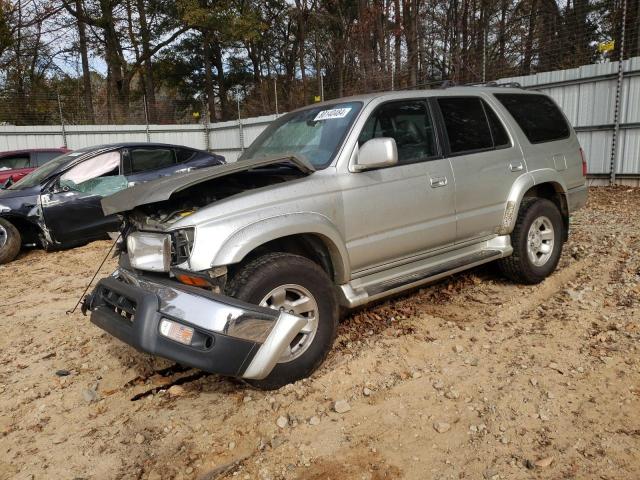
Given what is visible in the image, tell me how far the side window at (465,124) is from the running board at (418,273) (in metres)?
0.85

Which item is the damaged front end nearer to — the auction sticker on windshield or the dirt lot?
the dirt lot

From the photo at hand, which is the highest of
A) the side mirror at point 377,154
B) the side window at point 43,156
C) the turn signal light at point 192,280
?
the side mirror at point 377,154

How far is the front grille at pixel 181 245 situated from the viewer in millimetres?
2789

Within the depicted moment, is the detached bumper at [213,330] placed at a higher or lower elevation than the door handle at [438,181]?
lower

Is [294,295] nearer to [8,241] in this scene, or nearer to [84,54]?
[8,241]

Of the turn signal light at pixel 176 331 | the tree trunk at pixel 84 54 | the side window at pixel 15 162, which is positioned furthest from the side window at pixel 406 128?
the tree trunk at pixel 84 54

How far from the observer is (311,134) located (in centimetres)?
381

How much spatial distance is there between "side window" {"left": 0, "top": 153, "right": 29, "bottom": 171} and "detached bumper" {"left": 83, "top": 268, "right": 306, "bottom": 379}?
933 cm

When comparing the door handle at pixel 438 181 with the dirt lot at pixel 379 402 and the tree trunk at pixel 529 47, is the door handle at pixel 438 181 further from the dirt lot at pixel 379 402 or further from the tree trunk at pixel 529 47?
the tree trunk at pixel 529 47

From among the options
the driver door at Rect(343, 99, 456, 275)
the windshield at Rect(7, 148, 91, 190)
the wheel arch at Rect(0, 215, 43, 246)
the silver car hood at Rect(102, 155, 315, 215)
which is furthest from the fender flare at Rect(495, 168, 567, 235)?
the wheel arch at Rect(0, 215, 43, 246)

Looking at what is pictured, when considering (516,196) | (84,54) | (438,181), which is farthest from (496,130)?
(84,54)

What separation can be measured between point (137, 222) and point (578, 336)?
3158 millimetres

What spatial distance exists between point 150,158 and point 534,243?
18.8 feet

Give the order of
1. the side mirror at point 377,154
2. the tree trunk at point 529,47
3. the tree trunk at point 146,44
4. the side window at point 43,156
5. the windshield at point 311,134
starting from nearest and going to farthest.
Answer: the side mirror at point 377,154 < the windshield at point 311,134 < the side window at point 43,156 < the tree trunk at point 529,47 < the tree trunk at point 146,44
